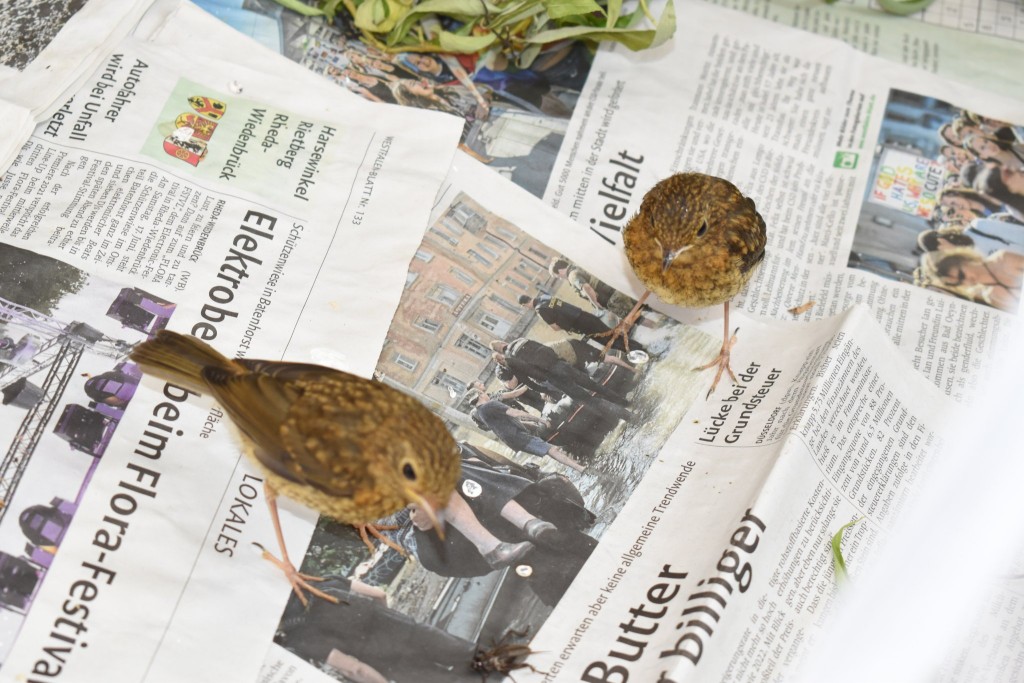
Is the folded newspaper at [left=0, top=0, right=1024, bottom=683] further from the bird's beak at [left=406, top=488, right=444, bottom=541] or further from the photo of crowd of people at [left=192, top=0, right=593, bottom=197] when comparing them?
the bird's beak at [left=406, top=488, right=444, bottom=541]

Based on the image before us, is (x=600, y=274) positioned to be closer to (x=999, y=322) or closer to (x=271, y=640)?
(x=999, y=322)

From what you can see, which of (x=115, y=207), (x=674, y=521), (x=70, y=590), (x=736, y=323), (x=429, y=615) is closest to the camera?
(x=70, y=590)

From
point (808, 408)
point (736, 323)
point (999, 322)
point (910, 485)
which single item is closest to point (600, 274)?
point (736, 323)

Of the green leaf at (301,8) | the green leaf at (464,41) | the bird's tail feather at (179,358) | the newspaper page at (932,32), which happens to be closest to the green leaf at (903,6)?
the newspaper page at (932,32)

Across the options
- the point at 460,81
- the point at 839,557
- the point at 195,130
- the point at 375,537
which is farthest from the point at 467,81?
the point at 839,557

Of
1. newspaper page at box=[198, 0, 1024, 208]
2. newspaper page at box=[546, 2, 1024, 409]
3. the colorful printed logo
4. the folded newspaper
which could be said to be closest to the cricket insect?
the folded newspaper

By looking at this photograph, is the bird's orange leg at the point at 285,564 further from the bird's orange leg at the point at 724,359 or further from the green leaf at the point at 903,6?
the green leaf at the point at 903,6
